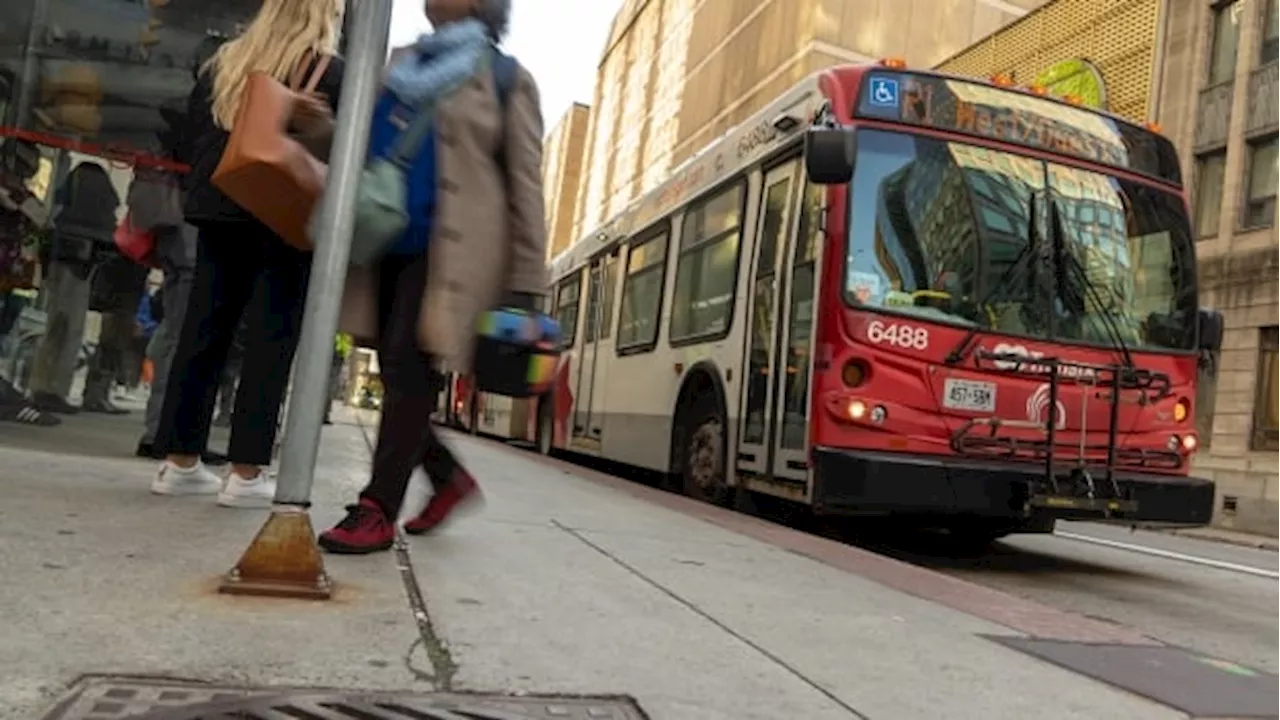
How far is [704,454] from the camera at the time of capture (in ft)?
28.7

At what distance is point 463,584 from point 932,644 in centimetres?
138

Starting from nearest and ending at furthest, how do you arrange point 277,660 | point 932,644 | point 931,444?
1. point 277,660
2. point 932,644
3. point 931,444

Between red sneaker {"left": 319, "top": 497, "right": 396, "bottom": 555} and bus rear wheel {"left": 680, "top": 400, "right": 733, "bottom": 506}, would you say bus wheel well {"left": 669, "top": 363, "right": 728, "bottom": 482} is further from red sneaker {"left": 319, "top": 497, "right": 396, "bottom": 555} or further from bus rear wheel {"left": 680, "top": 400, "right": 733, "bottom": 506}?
red sneaker {"left": 319, "top": 497, "right": 396, "bottom": 555}

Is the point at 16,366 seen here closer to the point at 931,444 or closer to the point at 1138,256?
the point at 931,444

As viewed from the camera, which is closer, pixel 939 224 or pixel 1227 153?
pixel 939 224

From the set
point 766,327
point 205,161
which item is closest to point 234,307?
point 205,161

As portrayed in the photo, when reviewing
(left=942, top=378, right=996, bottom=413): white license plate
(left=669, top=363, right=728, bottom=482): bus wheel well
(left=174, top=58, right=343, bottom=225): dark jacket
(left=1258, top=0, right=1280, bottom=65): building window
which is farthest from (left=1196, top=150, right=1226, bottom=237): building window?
(left=174, top=58, right=343, bottom=225): dark jacket

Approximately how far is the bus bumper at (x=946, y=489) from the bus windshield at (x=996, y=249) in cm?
87

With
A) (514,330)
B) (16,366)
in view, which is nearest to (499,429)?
(16,366)

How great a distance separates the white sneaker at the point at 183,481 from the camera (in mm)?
4375

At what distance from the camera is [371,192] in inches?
136

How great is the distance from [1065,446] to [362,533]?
4714mm

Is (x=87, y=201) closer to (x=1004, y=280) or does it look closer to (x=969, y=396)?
(x=969, y=396)

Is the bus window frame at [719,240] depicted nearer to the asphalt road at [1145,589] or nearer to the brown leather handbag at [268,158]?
the asphalt road at [1145,589]
